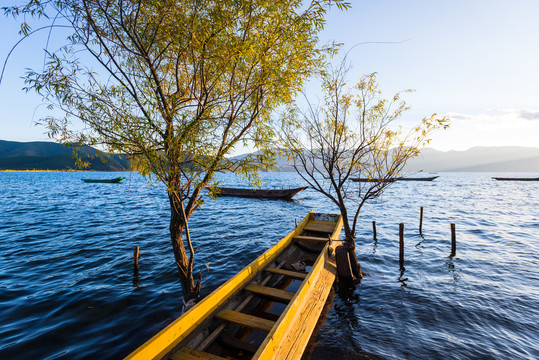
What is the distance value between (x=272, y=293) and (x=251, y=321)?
1.60 meters

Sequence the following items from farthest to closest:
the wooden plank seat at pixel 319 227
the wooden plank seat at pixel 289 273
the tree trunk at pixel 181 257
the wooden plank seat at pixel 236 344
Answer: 1. the wooden plank seat at pixel 319 227
2. the wooden plank seat at pixel 289 273
3. the tree trunk at pixel 181 257
4. the wooden plank seat at pixel 236 344

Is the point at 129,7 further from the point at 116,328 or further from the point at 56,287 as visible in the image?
the point at 56,287

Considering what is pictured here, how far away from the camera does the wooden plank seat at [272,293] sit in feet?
24.8

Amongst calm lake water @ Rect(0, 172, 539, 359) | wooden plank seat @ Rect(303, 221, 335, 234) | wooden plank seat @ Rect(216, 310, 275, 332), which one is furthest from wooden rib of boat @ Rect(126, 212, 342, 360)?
wooden plank seat @ Rect(303, 221, 335, 234)

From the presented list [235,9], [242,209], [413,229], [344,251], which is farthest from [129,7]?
[242,209]

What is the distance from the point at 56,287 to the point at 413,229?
27.2m

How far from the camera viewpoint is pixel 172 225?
8055 millimetres

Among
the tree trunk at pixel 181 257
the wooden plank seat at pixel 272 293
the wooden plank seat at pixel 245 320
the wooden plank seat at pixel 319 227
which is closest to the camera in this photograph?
the wooden plank seat at pixel 245 320

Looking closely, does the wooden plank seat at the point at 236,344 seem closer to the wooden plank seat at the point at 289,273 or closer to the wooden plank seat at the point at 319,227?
the wooden plank seat at the point at 289,273

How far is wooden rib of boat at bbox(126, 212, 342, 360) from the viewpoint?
506cm

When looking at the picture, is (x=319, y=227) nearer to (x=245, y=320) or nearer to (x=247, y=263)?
(x=247, y=263)

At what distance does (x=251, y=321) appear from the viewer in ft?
20.7

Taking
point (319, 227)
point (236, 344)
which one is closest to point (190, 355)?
point (236, 344)

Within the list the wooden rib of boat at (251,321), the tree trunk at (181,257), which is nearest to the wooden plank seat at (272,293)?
the wooden rib of boat at (251,321)
